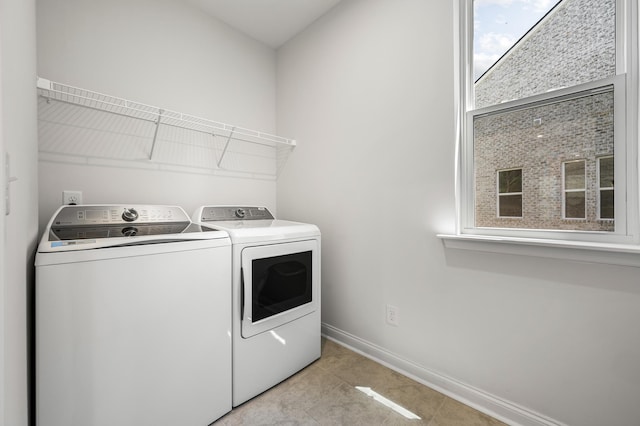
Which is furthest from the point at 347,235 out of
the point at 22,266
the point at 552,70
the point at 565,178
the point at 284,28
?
the point at 284,28

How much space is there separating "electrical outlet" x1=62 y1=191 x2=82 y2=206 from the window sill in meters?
2.11

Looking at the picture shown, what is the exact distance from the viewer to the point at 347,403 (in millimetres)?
1398

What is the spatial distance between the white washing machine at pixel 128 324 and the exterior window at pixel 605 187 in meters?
1.73

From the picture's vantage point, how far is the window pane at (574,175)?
1.15 metres

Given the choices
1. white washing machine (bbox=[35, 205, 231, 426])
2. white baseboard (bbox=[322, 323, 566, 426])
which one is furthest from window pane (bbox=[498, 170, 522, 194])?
white washing machine (bbox=[35, 205, 231, 426])

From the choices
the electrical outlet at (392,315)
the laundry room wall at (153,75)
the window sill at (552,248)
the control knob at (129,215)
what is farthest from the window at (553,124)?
the control knob at (129,215)

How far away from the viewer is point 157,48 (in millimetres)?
1813

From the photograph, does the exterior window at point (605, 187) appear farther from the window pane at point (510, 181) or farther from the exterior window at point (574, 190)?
the window pane at point (510, 181)

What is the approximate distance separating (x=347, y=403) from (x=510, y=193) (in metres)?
1.43

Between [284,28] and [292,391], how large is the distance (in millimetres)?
2786

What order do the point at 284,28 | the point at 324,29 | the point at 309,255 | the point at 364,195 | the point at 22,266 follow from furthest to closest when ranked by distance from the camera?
1. the point at 284,28
2. the point at 324,29
3. the point at 364,195
4. the point at 309,255
5. the point at 22,266

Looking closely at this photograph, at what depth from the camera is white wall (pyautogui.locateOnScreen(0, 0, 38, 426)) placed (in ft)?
1.89

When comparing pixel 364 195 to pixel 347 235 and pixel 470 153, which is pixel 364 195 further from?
pixel 470 153

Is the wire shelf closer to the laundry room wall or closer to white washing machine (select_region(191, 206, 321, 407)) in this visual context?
the laundry room wall
